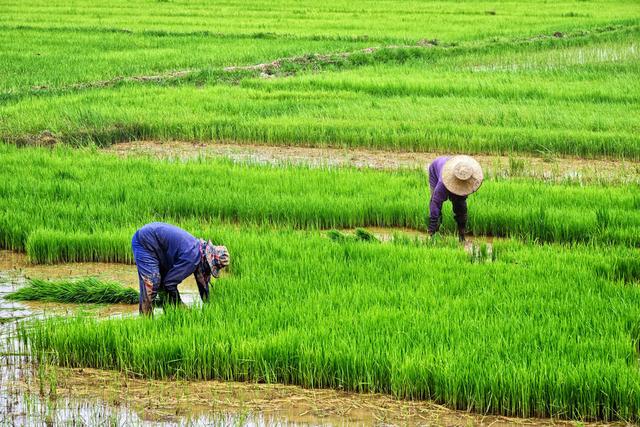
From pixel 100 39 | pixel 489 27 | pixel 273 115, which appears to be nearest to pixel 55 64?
A: pixel 100 39

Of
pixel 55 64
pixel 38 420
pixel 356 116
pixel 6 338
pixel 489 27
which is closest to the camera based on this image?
pixel 38 420

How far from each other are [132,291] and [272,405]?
6.31 ft

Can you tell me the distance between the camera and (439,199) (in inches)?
285

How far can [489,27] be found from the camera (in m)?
25.1

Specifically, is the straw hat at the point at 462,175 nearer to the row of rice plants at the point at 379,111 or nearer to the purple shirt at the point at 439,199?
the purple shirt at the point at 439,199

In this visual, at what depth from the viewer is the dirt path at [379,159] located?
408 inches

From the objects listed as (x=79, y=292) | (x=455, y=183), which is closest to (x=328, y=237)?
(x=455, y=183)

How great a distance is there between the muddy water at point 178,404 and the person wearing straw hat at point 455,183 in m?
2.43

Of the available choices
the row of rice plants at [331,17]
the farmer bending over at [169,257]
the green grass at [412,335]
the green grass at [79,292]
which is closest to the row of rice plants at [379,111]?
the green grass at [412,335]

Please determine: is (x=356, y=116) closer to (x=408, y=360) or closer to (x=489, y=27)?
(x=408, y=360)

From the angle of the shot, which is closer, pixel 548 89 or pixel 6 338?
pixel 6 338

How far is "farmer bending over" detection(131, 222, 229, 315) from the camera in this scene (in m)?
5.52

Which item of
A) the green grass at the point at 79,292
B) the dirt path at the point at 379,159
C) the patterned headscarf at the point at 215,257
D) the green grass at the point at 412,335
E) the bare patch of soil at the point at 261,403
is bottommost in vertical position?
the bare patch of soil at the point at 261,403

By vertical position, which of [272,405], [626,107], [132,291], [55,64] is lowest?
[272,405]
